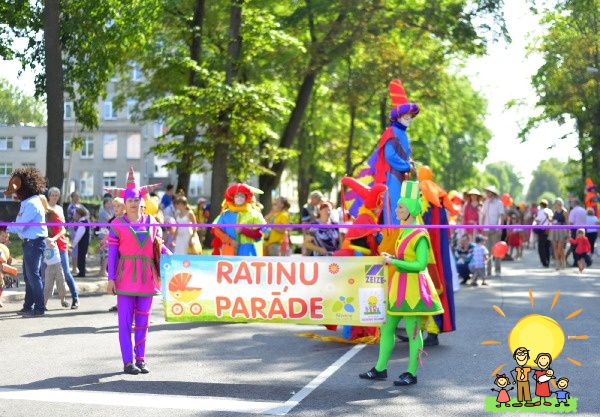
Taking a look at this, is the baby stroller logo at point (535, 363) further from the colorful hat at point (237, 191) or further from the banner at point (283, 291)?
the colorful hat at point (237, 191)

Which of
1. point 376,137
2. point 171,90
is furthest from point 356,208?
point 376,137

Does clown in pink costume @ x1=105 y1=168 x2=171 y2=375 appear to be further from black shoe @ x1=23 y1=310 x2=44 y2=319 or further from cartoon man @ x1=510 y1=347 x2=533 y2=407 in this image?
black shoe @ x1=23 y1=310 x2=44 y2=319

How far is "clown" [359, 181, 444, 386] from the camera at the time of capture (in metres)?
8.91

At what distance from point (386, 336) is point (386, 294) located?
34cm

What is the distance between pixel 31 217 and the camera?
1386 cm

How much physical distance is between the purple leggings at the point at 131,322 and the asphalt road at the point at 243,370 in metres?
→ 0.22

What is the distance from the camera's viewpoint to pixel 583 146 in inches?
1937

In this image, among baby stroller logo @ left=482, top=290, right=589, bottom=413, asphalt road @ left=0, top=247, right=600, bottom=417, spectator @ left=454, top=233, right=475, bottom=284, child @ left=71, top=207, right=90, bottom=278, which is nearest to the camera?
baby stroller logo @ left=482, top=290, right=589, bottom=413

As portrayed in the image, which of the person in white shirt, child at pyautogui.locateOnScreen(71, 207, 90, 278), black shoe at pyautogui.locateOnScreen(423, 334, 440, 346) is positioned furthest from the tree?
black shoe at pyautogui.locateOnScreen(423, 334, 440, 346)

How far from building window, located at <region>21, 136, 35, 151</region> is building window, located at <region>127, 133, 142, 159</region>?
70.8m

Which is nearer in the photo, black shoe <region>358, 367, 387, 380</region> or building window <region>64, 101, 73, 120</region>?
black shoe <region>358, 367, 387, 380</region>

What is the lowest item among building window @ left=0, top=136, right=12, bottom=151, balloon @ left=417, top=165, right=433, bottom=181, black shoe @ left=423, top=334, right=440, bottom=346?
black shoe @ left=423, top=334, right=440, bottom=346

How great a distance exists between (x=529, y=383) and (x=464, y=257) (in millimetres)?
14609

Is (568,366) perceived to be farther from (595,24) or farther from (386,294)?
(595,24)
